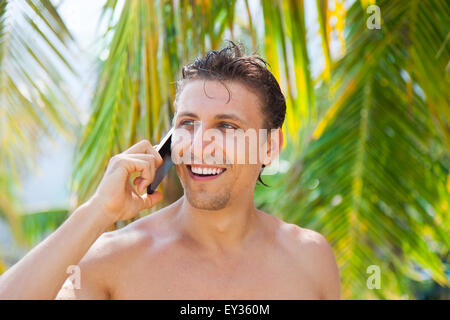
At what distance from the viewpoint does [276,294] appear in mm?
1783

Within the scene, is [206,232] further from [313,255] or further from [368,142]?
[368,142]

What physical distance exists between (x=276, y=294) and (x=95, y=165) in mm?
1240

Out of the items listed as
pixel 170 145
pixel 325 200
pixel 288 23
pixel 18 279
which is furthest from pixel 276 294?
pixel 325 200

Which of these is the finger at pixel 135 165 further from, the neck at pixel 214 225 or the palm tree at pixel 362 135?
the palm tree at pixel 362 135

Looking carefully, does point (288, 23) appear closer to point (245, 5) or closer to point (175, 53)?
point (245, 5)

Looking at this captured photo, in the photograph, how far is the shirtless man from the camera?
1610mm

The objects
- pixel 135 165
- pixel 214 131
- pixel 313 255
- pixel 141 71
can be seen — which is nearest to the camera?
pixel 135 165

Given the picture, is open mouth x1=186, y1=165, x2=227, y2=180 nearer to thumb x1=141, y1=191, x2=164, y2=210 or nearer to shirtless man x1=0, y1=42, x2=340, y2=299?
shirtless man x1=0, y1=42, x2=340, y2=299

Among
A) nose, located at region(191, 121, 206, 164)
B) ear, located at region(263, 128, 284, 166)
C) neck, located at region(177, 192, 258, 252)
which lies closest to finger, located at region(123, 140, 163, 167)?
nose, located at region(191, 121, 206, 164)

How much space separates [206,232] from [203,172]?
0.86 feet

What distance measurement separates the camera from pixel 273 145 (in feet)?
6.40

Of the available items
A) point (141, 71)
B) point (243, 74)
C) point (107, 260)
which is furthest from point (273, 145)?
point (141, 71)

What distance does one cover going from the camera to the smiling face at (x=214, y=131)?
1.68 m

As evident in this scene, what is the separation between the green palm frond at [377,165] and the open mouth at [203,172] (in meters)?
1.71
